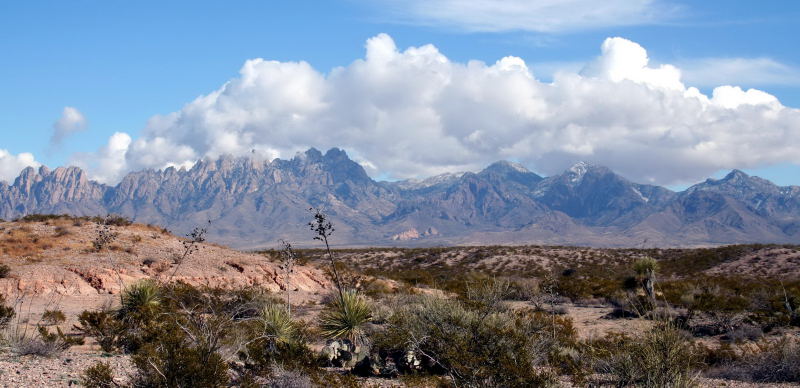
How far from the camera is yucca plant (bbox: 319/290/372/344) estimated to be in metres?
14.1

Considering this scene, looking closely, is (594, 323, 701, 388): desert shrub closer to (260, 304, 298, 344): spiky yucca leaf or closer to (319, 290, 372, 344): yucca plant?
(319, 290, 372, 344): yucca plant

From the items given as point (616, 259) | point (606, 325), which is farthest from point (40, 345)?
point (616, 259)

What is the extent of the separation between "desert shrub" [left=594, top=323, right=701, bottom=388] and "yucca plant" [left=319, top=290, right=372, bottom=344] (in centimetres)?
602

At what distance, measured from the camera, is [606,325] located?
22688mm

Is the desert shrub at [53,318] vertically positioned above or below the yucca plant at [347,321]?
below

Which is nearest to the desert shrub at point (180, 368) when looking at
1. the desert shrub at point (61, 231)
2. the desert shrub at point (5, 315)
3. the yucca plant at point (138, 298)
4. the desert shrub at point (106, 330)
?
the desert shrub at point (106, 330)

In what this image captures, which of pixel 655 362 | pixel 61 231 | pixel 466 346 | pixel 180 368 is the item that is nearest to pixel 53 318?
pixel 180 368

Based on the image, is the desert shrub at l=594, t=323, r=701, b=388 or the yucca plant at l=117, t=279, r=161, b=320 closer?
the desert shrub at l=594, t=323, r=701, b=388

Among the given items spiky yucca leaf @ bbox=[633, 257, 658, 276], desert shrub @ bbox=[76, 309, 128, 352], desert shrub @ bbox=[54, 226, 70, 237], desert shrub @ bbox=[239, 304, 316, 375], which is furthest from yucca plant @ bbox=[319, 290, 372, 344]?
desert shrub @ bbox=[54, 226, 70, 237]

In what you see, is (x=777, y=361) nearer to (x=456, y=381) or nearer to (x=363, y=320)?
(x=456, y=381)

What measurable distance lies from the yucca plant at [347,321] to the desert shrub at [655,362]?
19.7 ft

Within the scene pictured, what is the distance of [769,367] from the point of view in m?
12.8

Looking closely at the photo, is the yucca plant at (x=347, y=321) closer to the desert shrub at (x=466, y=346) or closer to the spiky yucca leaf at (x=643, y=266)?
the desert shrub at (x=466, y=346)

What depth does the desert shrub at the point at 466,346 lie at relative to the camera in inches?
356
